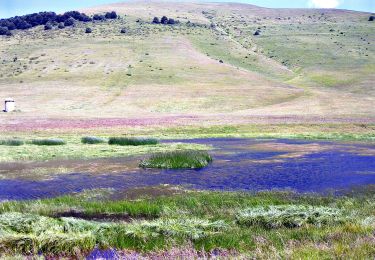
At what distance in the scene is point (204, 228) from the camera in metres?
13.3

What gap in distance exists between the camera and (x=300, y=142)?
44875 millimetres

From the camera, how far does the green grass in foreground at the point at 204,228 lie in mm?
10711

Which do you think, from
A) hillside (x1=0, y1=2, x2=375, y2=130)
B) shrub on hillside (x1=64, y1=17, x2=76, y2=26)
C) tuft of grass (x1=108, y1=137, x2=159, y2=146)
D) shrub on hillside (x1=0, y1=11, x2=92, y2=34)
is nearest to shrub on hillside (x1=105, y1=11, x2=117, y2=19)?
hillside (x1=0, y1=2, x2=375, y2=130)

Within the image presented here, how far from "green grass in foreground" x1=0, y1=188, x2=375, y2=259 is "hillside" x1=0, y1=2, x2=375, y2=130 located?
4118 cm

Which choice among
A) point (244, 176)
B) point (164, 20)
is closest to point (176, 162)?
point (244, 176)

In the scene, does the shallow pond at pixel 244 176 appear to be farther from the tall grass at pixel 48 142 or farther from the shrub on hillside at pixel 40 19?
the shrub on hillside at pixel 40 19

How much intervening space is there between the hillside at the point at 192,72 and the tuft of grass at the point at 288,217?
4444 cm

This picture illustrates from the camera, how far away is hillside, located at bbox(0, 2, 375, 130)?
71562mm

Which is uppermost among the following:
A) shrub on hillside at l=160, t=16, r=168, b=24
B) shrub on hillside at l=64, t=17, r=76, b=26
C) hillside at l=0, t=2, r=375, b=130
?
shrub on hillside at l=160, t=16, r=168, b=24

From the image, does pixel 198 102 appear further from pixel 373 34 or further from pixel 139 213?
pixel 373 34

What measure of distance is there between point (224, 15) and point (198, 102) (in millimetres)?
119090

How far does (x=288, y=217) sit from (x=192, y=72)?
9123 cm

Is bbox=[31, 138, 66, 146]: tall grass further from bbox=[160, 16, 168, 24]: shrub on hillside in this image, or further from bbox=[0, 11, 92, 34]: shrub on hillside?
bbox=[160, 16, 168, 24]: shrub on hillside

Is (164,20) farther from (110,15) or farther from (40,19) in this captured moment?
(40,19)
